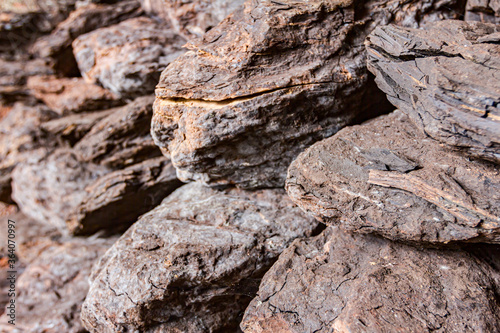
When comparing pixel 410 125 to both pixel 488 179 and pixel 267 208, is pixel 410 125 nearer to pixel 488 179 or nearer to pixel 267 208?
pixel 488 179

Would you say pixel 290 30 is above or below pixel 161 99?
above

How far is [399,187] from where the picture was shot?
2.97m

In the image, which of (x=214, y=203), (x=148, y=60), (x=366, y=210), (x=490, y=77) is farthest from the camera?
(x=148, y=60)

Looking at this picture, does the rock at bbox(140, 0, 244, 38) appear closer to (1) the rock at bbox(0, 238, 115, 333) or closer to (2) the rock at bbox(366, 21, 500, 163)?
(2) the rock at bbox(366, 21, 500, 163)

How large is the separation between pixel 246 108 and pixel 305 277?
2110 millimetres

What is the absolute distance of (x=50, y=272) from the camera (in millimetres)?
6066

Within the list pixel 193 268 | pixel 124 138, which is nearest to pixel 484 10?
pixel 193 268

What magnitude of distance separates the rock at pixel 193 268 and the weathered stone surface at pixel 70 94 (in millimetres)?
3681

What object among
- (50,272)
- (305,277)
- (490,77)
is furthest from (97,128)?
(490,77)

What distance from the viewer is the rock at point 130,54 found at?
577 centimetres

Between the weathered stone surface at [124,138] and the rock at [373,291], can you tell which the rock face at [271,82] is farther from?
the weathered stone surface at [124,138]

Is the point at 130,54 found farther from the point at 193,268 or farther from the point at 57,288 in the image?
the point at 57,288

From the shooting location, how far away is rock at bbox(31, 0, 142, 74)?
7.08 m

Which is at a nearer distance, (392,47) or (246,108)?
(392,47)
